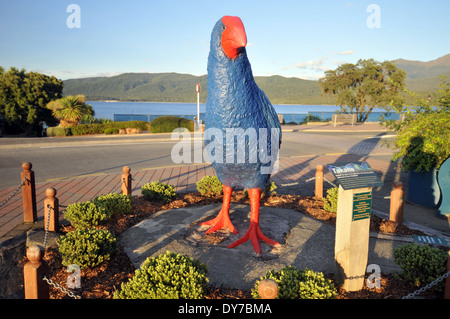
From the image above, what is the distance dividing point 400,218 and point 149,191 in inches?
175

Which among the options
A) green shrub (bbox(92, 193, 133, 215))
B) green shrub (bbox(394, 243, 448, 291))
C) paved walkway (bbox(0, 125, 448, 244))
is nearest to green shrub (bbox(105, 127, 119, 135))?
paved walkway (bbox(0, 125, 448, 244))

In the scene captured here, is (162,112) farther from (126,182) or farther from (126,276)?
(126,276)

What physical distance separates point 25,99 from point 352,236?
73.2 feet

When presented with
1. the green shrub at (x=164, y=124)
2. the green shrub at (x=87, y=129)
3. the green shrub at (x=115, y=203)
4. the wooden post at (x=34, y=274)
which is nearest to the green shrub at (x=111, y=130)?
the green shrub at (x=87, y=129)

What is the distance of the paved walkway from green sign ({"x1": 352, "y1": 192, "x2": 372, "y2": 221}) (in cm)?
341

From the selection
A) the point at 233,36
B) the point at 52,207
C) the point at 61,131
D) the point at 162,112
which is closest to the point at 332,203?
the point at 233,36

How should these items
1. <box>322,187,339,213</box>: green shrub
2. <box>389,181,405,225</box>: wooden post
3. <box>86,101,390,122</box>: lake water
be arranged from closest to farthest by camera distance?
<box>389,181,405,225</box>: wooden post
<box>322,187,339,213</box>: green shrub
<box>86,101,390,122</box>: lake water

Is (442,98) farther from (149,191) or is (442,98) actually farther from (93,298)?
(93,298)

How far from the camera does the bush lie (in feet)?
8.39

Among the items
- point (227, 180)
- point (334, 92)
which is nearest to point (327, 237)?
point (227, 180)

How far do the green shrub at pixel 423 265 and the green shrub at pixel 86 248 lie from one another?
3330 mm

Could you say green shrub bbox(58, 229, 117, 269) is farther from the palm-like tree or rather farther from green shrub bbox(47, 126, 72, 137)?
the palm-like tree
